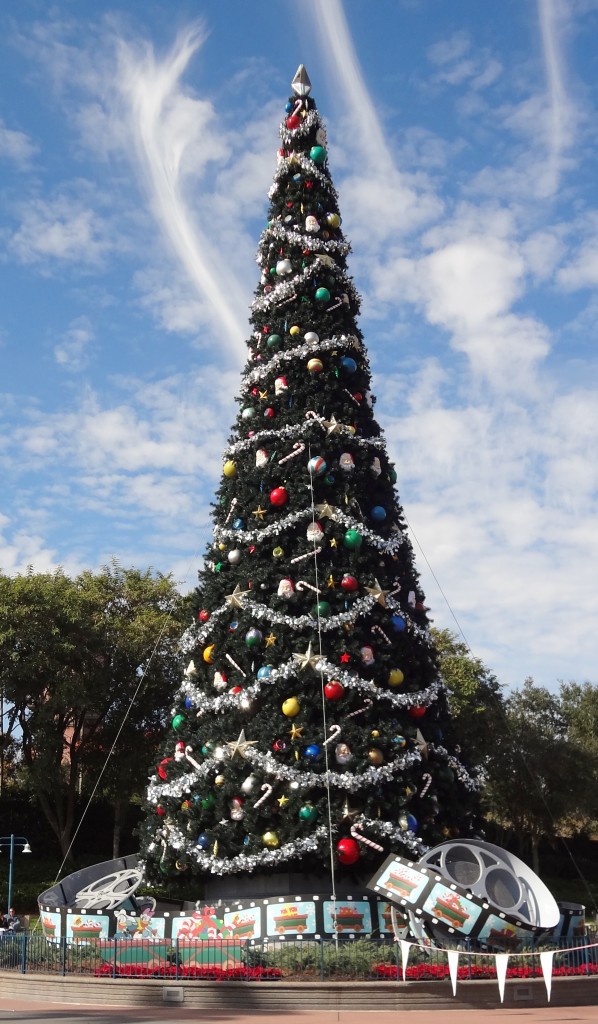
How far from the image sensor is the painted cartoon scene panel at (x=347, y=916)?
54.0ft

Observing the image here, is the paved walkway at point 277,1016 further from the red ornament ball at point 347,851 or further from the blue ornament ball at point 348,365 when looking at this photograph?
the blue ornament ball at point 348,365

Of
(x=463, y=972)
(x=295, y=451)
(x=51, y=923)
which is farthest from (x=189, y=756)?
(x=463, y=972)

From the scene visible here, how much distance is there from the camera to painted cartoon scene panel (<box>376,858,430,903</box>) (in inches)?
584

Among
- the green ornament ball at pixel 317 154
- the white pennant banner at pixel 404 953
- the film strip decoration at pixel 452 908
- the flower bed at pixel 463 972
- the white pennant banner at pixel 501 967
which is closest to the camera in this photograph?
the white pennant banner at pixel 501 967

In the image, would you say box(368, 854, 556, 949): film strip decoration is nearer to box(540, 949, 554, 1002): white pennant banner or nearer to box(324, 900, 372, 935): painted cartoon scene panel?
box(540, 949, 554, 1002): white pennant banner

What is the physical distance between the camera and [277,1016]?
43.1 ft

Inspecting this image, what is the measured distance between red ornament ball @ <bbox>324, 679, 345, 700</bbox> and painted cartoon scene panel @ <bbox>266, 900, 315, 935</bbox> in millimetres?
3546

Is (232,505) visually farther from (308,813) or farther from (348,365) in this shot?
(308,813)

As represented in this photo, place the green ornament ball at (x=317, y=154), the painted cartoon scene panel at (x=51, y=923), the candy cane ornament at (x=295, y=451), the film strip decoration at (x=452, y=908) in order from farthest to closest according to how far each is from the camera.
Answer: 1. the green ornament ball at (x=317, y=154)
2. the candy cane ornament at (x=295, y=451)
3. the painted cartoon scene panel at (x=51, y=923)
4. the film strip decoration at (x=452, y=908)

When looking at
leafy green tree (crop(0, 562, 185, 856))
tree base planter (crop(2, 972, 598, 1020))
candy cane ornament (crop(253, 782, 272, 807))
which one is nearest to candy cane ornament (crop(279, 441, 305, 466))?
candy cane ornament (crop(253, 782, 272, 807))

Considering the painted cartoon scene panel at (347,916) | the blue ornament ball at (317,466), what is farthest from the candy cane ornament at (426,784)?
the blue ornament ball at (317,466)

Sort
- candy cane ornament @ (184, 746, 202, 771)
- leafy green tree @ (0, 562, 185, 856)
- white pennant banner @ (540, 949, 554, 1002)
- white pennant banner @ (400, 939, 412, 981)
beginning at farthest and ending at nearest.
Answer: leafy green tree @ (0, 562, 185, 856) → candy cane ornament @ (184, 746, 202, 771) → white pennant banner @ (400, 939, 412, 981) → white pennant banner @ (540, 949, 554, 1002)

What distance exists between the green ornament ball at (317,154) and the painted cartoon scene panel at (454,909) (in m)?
15.7

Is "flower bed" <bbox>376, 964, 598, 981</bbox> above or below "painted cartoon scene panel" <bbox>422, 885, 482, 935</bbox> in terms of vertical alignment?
below
